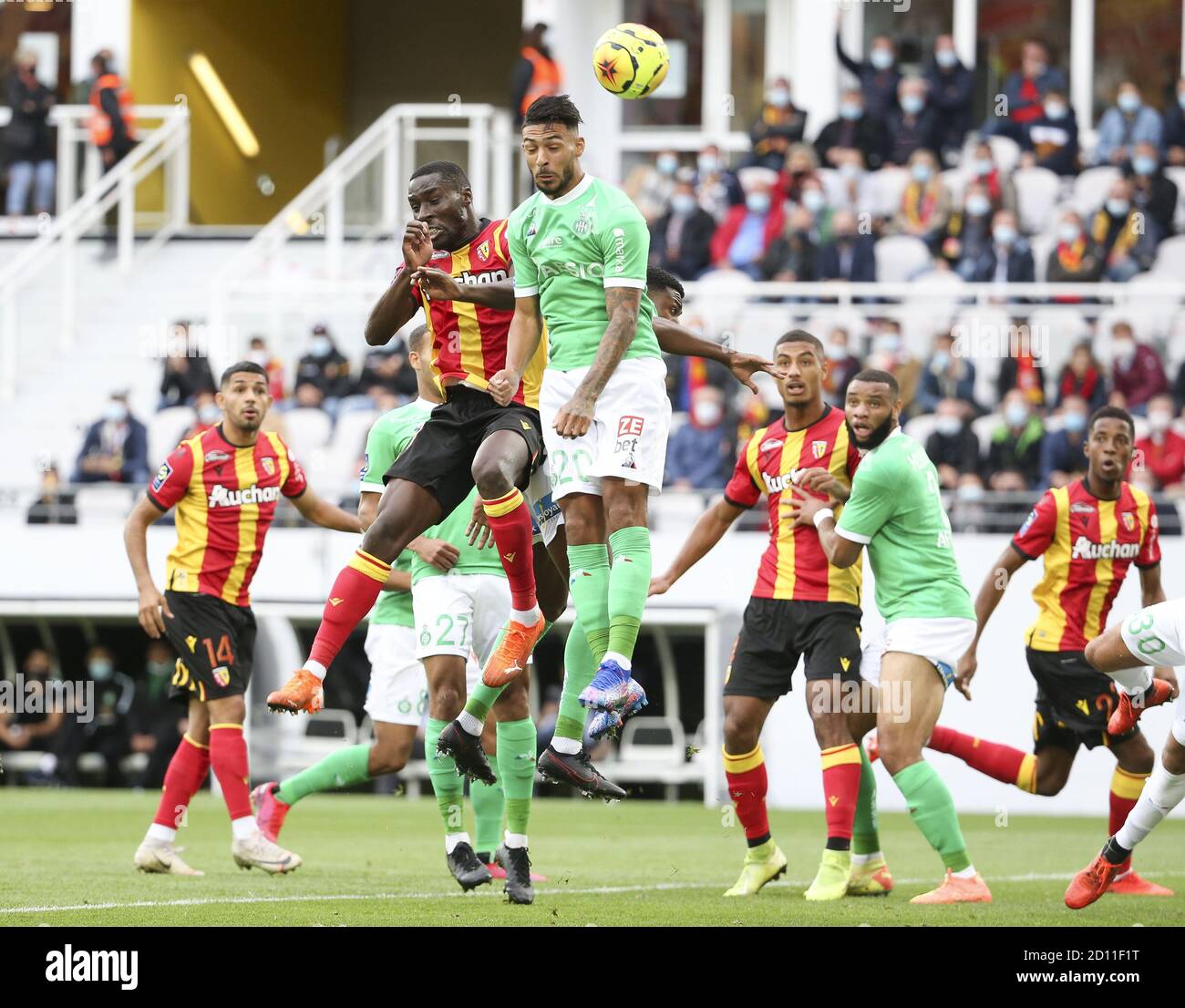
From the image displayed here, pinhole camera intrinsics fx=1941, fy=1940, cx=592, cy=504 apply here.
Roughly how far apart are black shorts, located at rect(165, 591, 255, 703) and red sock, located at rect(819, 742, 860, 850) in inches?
120

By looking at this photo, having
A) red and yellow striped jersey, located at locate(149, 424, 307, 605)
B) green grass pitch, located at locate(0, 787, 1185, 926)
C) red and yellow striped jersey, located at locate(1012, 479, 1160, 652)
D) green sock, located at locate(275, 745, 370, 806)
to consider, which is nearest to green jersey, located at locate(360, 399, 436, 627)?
red and yellow striped jersey, located at locate(149, 424, 307, 605)

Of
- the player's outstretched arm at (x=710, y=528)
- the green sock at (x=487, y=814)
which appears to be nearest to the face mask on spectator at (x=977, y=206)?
the player's outstretched arm at (x=710, y=528)

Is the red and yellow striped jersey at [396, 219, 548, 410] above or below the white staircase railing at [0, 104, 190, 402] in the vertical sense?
below

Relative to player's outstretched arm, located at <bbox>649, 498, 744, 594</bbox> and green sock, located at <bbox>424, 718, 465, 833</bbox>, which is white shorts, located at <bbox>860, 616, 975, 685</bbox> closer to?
player's outstretched arm, located at <bbox>649, 498, 744, 594</bbox>

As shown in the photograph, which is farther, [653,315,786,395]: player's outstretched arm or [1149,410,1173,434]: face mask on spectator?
[1149,410,1173,434]: face mask on spectator

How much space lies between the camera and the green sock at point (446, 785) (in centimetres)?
873

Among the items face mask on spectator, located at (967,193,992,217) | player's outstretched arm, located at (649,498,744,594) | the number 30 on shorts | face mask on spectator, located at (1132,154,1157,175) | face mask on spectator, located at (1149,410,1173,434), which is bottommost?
the number 30 on shorts

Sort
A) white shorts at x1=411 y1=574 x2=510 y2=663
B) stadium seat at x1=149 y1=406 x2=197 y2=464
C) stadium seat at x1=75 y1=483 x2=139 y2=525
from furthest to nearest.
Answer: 1. stadium seat at x1=149 y1=406 x2=197 y2=464
2. stadium seat at x1=75 y1=483 x2=139 y2=525
3. white shorts at x1=411 y1=574 x2=510 y2=663

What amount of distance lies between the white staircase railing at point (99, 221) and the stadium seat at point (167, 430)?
2742mm

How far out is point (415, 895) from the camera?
328 inches

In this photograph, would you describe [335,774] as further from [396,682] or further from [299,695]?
[299,695]

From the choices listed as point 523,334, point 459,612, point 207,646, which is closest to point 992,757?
point 459,612

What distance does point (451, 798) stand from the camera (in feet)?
29.0

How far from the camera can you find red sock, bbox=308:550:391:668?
25.4ft
